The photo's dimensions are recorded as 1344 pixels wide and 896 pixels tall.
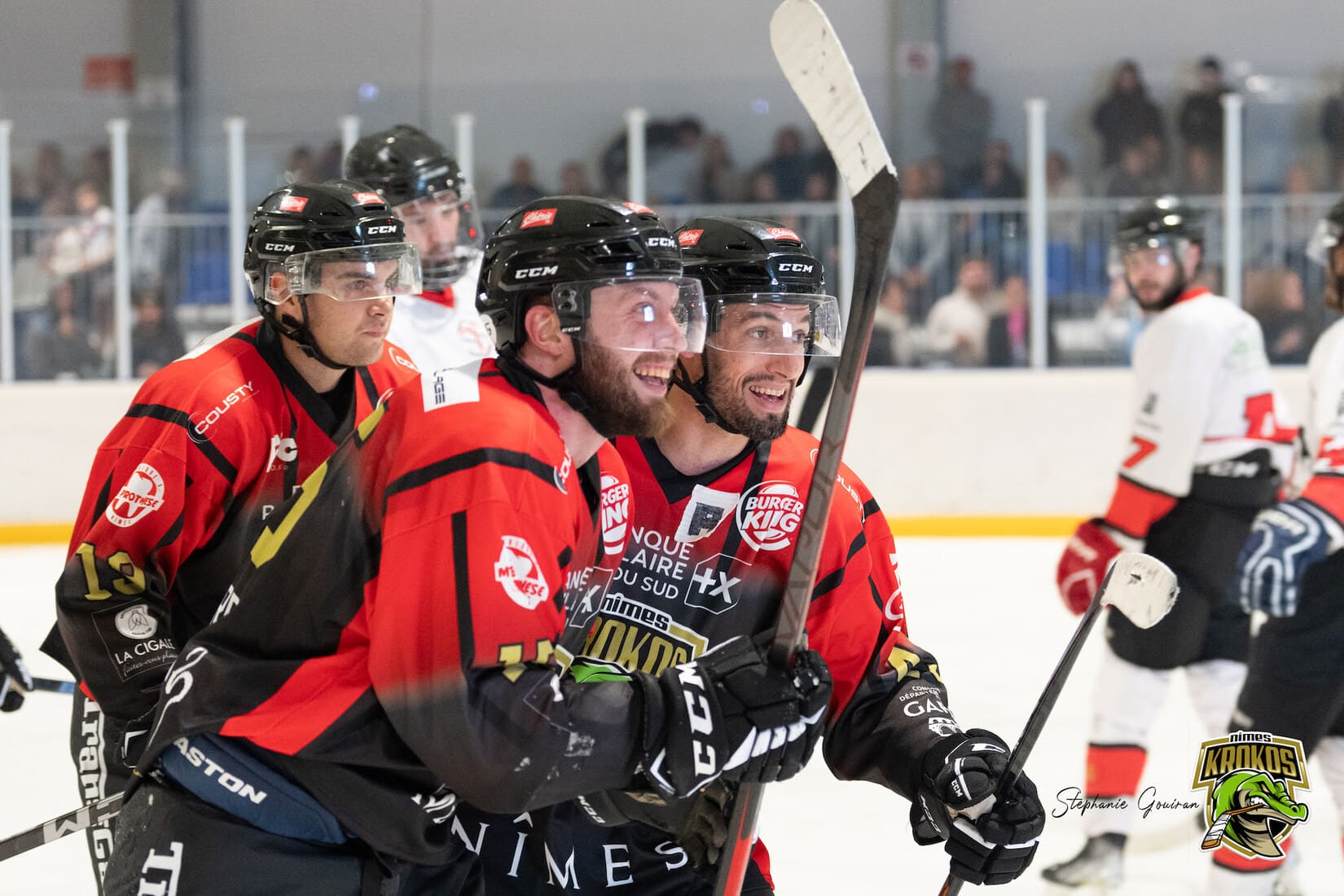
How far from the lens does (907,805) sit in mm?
3643

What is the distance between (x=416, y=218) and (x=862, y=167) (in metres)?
2.17

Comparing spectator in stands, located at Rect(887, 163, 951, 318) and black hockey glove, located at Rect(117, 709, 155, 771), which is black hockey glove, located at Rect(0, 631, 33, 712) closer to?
black hockey glove, located at Rect(117, 709, 155, 771)

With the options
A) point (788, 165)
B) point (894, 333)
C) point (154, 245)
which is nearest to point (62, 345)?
point (154, 245)

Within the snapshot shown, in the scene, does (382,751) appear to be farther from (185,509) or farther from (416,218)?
(416,218)

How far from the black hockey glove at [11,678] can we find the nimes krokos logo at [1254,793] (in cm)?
214

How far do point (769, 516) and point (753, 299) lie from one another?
29 centimetres

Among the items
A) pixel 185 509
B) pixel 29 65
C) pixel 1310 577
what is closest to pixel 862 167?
pixel 185 509

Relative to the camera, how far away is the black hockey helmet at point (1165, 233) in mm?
3648

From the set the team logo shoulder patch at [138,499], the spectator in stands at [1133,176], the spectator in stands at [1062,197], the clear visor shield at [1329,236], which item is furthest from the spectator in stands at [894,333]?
the team logo shoulder patch at [138,499]

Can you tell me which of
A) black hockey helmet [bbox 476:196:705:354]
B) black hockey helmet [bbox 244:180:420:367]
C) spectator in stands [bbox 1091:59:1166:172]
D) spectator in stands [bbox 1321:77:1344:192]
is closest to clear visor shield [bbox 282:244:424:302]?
black hockey helmet [bbox 244:180:420:367]

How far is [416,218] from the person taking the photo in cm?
351

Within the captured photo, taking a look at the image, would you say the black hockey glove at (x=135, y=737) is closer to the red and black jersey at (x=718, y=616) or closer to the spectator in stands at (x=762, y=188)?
the red and black jersey at (x=718, y=616)

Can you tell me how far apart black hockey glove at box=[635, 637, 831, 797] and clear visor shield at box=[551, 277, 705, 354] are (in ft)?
1.10

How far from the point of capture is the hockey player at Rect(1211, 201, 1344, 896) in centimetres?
254
